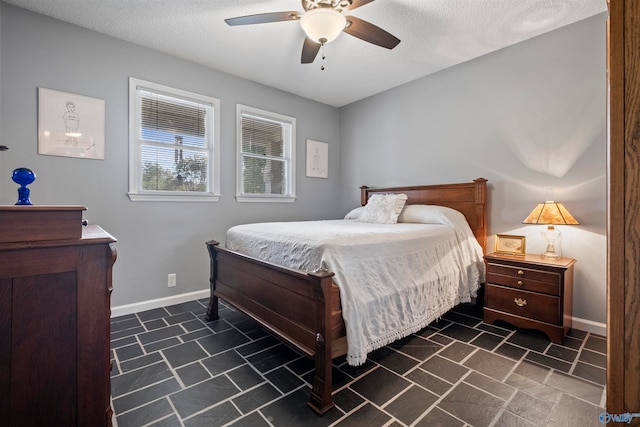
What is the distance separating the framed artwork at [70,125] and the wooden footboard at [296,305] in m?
1.65

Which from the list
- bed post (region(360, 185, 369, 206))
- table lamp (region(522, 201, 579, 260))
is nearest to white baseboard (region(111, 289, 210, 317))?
bed post (region(360, 185, 369, 206))

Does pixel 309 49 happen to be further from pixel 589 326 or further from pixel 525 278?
pixel 589 326

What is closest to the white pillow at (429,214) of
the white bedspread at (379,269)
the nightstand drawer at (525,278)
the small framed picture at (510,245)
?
the white bedspread at (379,269)

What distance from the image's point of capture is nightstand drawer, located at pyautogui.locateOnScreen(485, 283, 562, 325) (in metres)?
2.34

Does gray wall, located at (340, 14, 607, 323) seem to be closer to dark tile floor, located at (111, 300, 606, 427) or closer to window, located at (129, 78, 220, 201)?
dark tile floor, located at (111, 300, 606, 427)

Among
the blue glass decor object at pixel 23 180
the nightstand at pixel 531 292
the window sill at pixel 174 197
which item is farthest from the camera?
the window sill at pixel 174 197

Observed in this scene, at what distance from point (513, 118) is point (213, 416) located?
358 cm

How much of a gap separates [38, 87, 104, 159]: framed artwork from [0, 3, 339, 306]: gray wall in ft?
0.19

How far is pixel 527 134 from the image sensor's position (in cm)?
289

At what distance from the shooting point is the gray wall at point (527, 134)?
251 centimetres

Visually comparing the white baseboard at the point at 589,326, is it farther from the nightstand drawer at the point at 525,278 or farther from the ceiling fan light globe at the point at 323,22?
the ceiling fan light globe at the point at 323,22

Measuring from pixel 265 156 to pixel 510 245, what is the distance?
310cm

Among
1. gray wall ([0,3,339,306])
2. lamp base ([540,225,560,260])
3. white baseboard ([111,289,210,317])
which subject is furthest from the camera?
white baseboard ([111,289,210,317])

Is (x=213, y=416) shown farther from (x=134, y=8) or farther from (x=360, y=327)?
(x=134, y=8)
